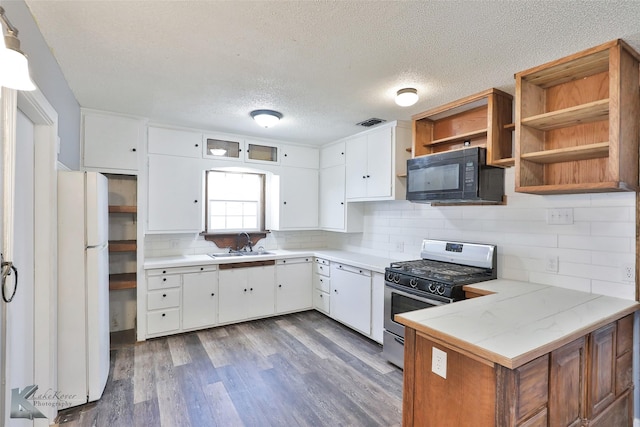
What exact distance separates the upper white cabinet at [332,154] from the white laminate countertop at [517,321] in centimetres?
259

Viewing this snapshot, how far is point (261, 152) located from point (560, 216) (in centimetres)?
334

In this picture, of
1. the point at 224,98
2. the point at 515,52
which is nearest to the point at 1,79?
the point at 224,98

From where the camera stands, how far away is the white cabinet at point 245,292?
12.5 ft

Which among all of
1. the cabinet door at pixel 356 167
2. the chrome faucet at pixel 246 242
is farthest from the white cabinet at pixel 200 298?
the cabinet door at pixel 356 167

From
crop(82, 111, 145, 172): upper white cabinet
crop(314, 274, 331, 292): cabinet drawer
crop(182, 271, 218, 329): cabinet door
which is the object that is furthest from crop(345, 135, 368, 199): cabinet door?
crop(82, 111, 145, 172): upper white cabinet

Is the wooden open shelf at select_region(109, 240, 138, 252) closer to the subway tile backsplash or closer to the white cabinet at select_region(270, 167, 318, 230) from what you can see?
the subway tile backsplash

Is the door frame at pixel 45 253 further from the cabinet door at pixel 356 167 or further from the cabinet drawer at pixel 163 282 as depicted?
the cabinet door at pixel 356 167

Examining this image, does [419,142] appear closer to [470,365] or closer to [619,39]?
[619,39]

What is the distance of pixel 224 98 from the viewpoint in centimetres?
275

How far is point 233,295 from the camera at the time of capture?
386 cm

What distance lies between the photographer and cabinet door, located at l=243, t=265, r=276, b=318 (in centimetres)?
397

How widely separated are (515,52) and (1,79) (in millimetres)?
2462

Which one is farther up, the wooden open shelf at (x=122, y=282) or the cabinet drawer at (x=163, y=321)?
the wooden open shelf at (x=122, y=282)

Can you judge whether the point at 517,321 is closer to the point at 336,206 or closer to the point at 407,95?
the point at 407,95
